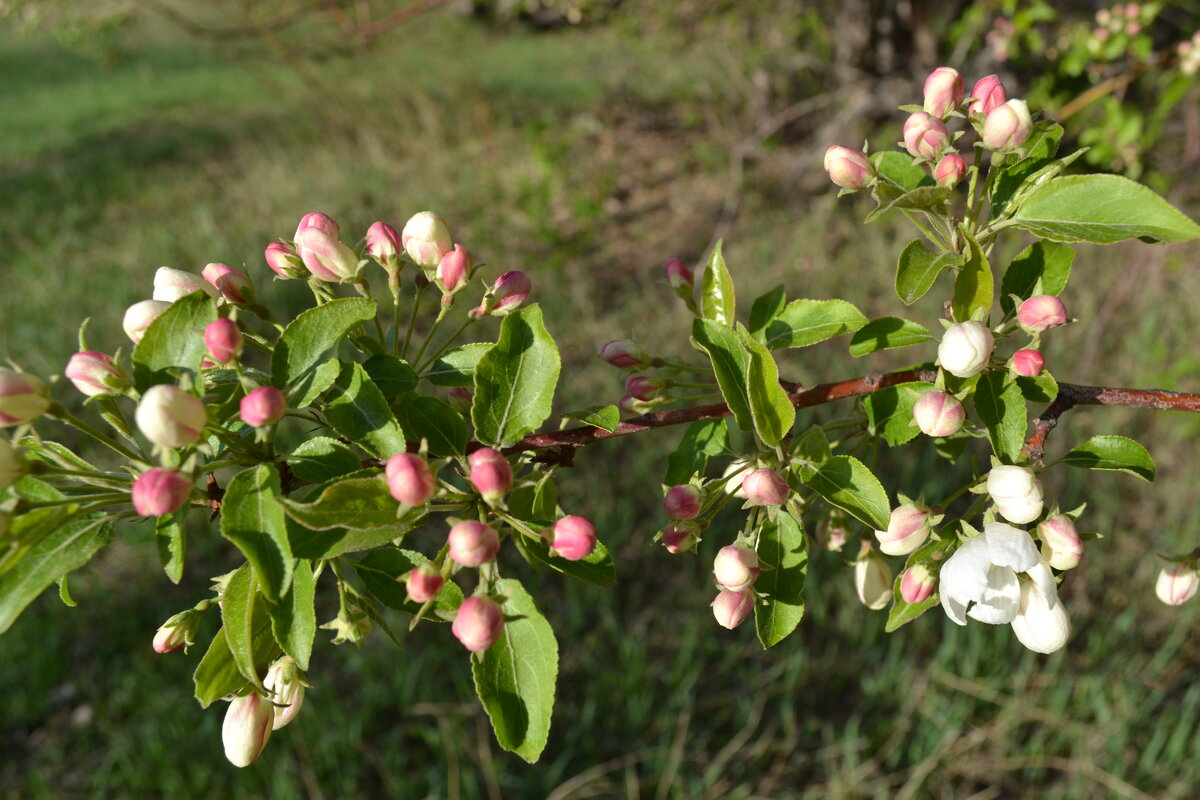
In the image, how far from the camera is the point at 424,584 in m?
0.62

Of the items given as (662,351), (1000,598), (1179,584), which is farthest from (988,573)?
(662,351)

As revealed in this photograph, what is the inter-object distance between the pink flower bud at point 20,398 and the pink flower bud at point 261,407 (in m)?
0.15

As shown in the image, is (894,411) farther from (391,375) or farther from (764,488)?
(391,375)

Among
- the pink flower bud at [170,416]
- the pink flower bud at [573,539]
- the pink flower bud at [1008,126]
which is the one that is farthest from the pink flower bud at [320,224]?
the pink flower bud at [1008,126]

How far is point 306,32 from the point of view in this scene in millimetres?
7152

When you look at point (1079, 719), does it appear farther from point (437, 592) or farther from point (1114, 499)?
point (437, 592)

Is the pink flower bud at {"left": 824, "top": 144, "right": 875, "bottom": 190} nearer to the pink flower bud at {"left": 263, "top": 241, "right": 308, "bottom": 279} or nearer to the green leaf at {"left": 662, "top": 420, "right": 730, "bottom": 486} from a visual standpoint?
the green leaf at {"left": 662, "top": 420, "right": 730, "bottom": 486}

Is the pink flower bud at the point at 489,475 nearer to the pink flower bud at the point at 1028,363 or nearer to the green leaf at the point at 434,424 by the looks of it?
the green leaf at the point at 434,424

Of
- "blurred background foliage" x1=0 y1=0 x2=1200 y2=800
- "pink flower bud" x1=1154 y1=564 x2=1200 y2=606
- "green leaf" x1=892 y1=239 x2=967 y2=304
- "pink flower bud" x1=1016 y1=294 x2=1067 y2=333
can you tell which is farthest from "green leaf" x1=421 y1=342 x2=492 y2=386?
"blurred background foliage" x1=0 y1=0 x2=1200 y2=800

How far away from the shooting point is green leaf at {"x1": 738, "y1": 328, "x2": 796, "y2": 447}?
695 mm

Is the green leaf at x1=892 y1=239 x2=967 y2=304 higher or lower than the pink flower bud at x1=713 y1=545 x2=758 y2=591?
higher

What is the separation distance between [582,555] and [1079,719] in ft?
7.20

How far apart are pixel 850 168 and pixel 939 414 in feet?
0.73

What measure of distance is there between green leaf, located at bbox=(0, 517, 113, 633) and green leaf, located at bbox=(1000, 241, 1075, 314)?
77 centimetres
